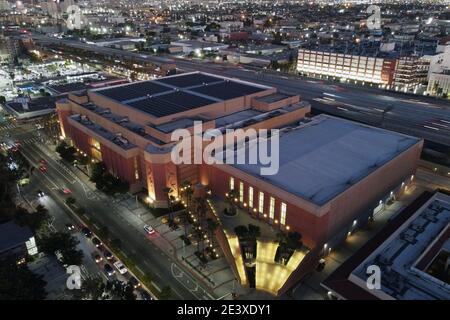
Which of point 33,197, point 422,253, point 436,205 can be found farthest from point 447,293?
point 33,197

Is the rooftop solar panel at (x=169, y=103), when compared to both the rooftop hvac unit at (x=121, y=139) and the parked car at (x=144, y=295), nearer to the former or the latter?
the rooftop hvac unit at (x=121, y=139)

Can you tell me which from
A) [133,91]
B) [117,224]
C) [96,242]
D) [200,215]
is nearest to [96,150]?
[133,91]

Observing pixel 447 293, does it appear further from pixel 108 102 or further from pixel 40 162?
pixel 40 162

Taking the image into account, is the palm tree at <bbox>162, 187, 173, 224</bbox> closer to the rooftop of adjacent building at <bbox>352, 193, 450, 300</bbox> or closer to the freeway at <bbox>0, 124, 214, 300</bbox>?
the freeway at <bbox>0, 124, 214, 300</bbox>

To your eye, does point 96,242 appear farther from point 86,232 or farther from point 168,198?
point 168,198

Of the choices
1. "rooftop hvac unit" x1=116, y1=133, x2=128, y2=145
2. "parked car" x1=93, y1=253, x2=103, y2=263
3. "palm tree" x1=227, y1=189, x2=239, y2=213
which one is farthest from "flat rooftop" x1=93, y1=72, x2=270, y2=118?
"parked car" x1=93, y1=253, x2=103, y2=263
